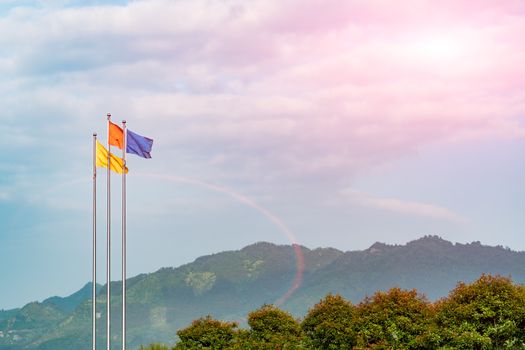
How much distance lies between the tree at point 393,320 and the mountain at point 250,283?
8377 cm

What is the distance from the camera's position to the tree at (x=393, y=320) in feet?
90.2

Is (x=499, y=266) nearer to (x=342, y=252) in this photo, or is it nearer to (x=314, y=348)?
(x=342, y=252)

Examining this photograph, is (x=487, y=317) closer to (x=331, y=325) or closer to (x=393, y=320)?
(x=393, y=320)

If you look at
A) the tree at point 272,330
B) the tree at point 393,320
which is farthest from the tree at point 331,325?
the tree at point 272,330

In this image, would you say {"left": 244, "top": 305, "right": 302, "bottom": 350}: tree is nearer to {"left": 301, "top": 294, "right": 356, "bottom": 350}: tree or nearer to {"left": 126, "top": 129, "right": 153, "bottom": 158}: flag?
{"left": 301, "top": 294, "right": 356, "bottom": 350}: tree

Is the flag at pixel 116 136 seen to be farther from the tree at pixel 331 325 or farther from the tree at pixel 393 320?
the tree at pixel 393 320

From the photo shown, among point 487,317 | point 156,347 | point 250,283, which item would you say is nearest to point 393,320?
point 487,317

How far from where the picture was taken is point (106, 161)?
29.5 meters

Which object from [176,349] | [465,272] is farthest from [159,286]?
[176,349]

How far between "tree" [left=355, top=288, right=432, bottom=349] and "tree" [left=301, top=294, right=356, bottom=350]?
0.42 metres

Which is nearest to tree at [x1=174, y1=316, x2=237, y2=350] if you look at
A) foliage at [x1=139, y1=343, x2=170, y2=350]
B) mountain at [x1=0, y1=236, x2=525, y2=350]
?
foliage at [x1=139, y1=343, x2=170, y2=350]

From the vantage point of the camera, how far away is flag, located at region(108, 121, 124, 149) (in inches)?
1160

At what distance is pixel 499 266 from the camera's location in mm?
122938

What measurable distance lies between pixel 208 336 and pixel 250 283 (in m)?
96.3
